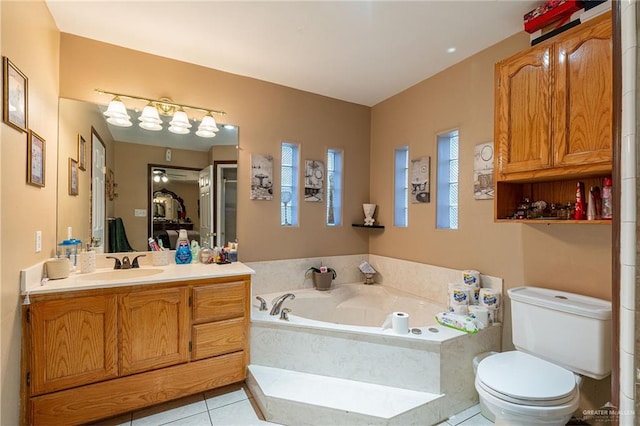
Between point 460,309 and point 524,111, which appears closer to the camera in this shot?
point 524,111

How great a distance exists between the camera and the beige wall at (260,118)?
88.4 inches

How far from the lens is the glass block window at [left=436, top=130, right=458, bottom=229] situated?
8.87 ft

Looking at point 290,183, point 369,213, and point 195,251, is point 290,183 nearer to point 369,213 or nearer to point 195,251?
point 369,213

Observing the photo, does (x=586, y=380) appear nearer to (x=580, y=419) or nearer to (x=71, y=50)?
(x=580, y=419)

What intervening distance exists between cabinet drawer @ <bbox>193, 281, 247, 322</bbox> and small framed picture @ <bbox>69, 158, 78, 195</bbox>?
3.85 feet

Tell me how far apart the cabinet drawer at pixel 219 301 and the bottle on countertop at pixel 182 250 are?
1.71 feet

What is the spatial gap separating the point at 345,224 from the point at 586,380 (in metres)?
2.25

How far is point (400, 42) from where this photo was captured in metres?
2.21

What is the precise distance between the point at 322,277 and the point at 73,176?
88.5 inches

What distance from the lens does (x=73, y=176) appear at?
216 cm

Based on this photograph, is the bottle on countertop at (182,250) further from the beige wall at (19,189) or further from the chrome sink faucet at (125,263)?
the beige wall at (19,189)

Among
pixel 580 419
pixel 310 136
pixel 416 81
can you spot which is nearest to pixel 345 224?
pixel 310 136

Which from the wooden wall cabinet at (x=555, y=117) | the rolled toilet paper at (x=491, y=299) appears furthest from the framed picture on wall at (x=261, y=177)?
the rolled toilet paper at (x=491, y=299)

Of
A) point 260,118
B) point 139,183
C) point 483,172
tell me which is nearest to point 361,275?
point 483,172
